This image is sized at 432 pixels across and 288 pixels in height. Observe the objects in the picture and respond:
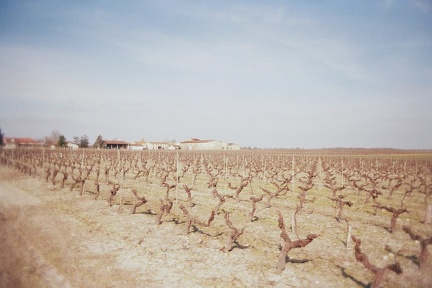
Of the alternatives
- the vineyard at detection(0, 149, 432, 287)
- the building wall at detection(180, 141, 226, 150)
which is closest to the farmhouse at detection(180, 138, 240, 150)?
the building wall at detection(180, 141, 226, 150)

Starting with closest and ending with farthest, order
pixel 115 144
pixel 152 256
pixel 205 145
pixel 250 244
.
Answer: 1. pixel 152 256
2. pixel 250 244
3. pixel 115 144
4. pixel 205 145

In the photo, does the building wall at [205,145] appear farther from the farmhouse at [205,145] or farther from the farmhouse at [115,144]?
the farmhouse at [115,144]

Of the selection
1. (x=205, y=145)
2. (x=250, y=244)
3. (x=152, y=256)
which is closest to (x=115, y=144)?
(x=205, y=145)

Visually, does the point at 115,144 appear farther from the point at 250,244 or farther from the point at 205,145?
the point at 250,244

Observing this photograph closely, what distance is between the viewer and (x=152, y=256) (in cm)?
923

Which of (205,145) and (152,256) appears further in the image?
(205,145)

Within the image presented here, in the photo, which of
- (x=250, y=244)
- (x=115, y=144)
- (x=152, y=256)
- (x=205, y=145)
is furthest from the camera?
(x=205, y=145)

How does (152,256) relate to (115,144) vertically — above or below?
below

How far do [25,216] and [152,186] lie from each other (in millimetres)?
10830

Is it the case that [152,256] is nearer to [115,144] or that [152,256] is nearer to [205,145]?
[115,144]

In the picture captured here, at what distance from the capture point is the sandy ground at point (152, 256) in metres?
7.68

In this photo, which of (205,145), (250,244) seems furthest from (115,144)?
(250,244)

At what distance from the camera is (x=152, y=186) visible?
23328 mm

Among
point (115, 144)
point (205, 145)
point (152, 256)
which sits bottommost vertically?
point (152, 256)
